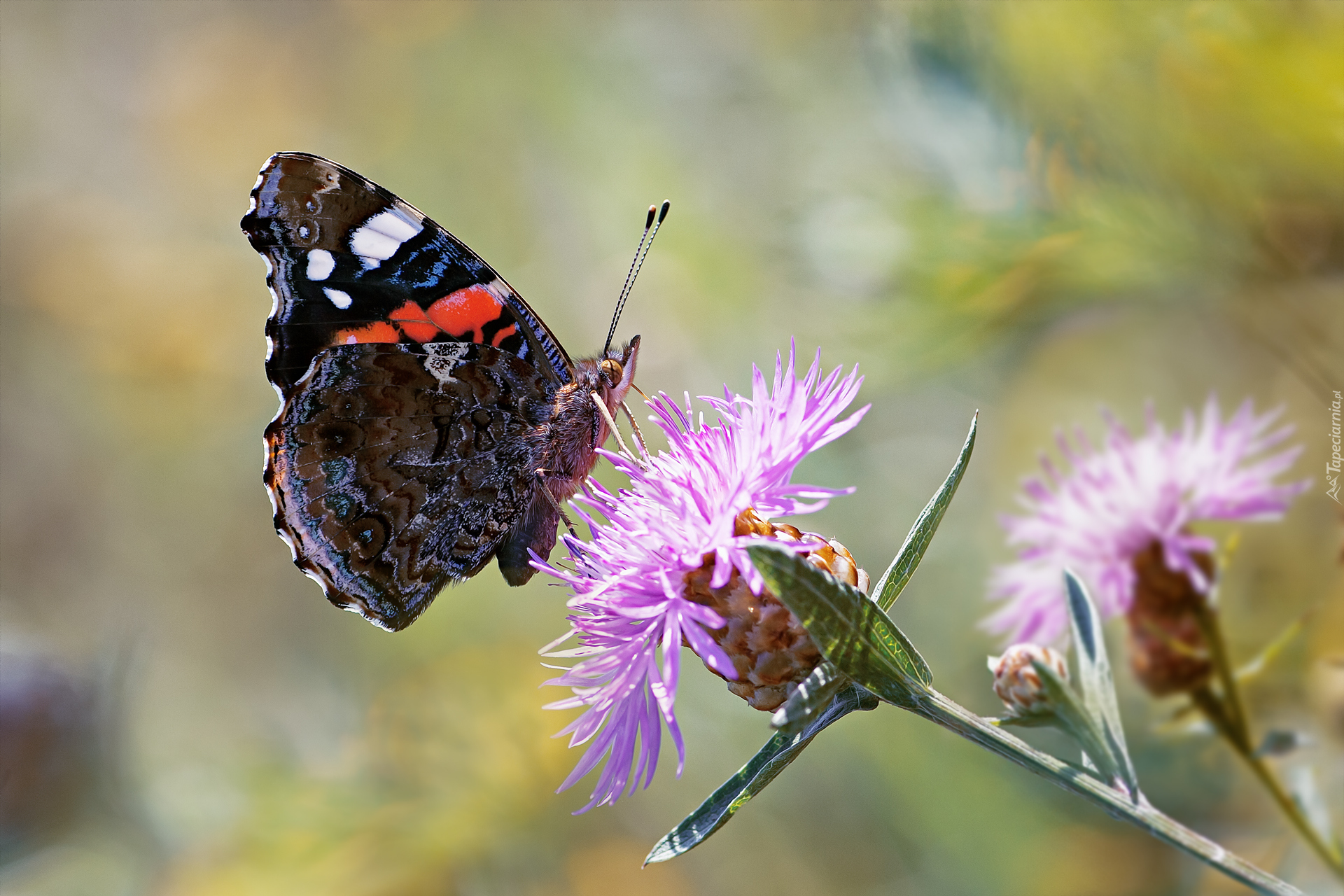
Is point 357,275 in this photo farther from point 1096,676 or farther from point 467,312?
point 1096,676

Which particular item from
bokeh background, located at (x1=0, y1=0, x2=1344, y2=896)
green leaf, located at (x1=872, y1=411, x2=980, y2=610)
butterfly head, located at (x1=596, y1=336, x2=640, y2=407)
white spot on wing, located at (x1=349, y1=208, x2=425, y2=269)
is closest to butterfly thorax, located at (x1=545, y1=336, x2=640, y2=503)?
butterfly head, located at (x1=596, y1=336, x2=640, y2=407)

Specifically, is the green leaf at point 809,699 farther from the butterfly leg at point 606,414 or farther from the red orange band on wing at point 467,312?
the red orange band on wing at point 467,312

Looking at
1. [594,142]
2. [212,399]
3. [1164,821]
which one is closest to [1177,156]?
[1164,821]

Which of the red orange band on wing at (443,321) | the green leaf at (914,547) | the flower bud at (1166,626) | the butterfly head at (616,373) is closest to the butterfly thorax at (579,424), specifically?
the butterfly head at (616,373)

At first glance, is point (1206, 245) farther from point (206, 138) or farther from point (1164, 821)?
point (206, 138)

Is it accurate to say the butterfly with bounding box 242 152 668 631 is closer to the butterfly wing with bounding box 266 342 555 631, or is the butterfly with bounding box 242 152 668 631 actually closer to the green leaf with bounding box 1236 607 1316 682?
the butterfly wing with bounding box 266 342 555 631

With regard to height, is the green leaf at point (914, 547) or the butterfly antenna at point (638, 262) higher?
the butterfly antenna at point (638, 262)

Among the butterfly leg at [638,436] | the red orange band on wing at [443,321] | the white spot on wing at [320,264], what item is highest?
the white spot on wing at [320,264]

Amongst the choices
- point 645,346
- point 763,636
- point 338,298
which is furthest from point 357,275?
point 645,346
